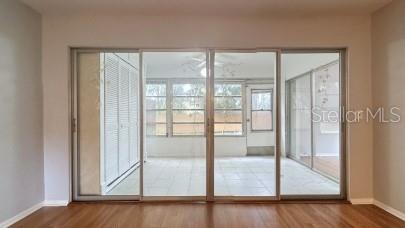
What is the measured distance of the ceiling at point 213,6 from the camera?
3600mm

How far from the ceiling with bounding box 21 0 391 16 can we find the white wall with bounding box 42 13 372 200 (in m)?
0.17

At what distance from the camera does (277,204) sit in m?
4.07

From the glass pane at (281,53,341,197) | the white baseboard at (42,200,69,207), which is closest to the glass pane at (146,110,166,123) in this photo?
the white baseboard at (42,200,69,207)

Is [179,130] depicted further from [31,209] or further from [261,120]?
[31,209]

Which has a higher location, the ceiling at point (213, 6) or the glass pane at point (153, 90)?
the ceiling at point (213, 6)

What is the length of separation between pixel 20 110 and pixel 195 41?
7.65ft

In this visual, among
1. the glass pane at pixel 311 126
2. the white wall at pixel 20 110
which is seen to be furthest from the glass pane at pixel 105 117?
the glass pane at pixel 311 126

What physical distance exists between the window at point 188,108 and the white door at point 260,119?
774 mm

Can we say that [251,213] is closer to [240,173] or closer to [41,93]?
[240,173]

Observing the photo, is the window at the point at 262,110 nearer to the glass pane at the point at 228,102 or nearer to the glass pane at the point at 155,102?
the glass pane at the point at 228,102

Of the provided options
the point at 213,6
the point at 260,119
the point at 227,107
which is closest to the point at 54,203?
the point at 227,107

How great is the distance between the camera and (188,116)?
14.3ft

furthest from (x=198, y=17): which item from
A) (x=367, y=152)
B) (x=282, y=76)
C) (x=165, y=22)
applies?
(x=367, y=152)

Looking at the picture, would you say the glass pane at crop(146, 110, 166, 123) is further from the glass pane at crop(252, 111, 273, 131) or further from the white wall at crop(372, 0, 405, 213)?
the white wall at crop(372, 0, 405, 213)
